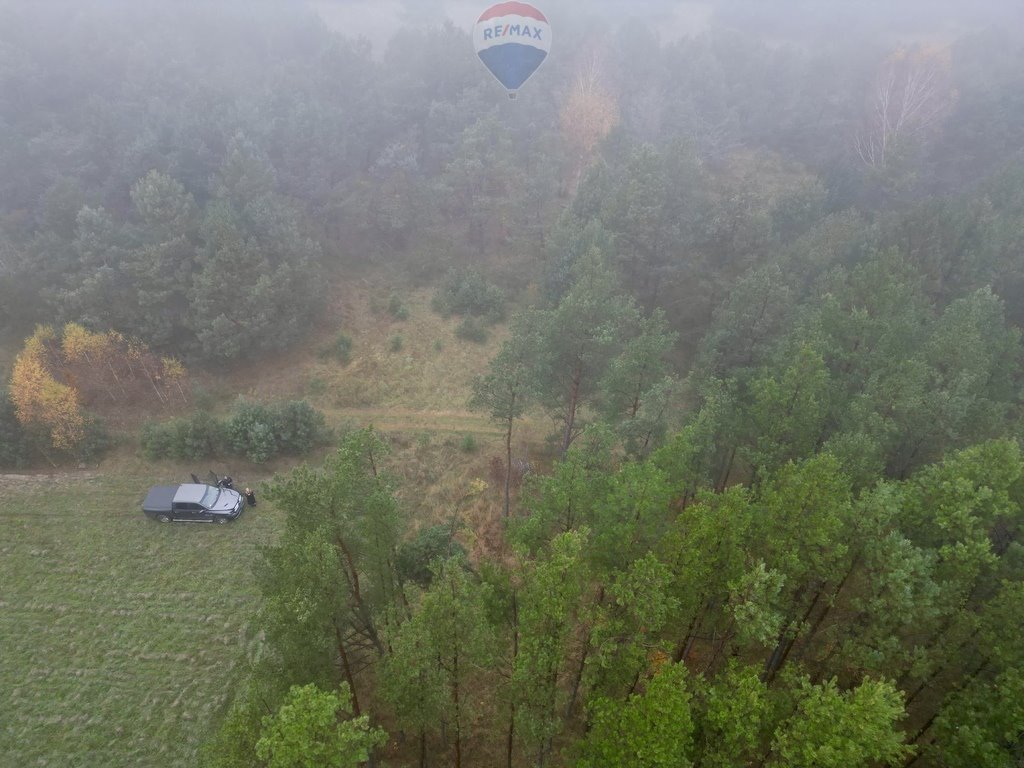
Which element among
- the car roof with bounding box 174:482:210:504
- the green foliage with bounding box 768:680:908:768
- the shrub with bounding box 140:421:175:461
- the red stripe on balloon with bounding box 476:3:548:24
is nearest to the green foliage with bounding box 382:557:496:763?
the green foliage with bounding box 768:680:908:768

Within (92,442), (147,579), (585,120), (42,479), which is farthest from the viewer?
(585,120)

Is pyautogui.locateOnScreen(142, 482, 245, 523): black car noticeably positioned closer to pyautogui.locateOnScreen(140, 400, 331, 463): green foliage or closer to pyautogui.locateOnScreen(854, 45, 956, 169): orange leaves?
pyautogui.locateOnScreen(140, 400, 331, 463): green foliage

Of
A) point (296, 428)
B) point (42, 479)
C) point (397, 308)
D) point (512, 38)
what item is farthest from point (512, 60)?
point (42, 479)

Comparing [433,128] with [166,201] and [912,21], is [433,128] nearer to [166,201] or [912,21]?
[166,201]

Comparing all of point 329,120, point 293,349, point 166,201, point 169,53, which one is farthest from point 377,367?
point 169,53

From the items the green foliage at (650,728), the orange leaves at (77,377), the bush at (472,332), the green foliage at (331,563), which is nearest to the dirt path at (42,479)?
the orange leaves at (77,377)

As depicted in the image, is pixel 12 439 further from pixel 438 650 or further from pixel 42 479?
pixel 438 650
